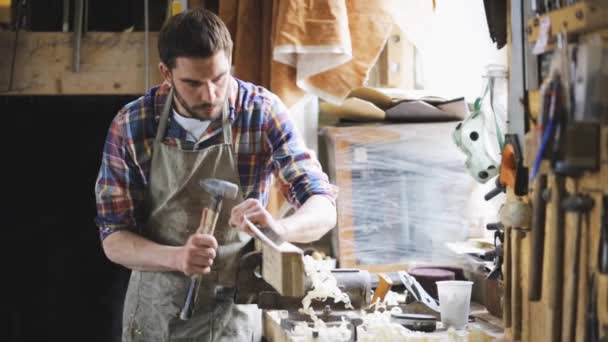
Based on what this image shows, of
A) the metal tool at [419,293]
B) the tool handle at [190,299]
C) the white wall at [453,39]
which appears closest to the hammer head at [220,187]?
the tool handle at [190,299]

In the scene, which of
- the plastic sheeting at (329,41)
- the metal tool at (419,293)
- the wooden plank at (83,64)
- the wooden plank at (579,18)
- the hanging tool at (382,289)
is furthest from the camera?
the wooden plank at (83,64)

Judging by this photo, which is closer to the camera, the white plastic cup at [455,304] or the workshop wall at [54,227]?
the white plastic cup at [455,304]

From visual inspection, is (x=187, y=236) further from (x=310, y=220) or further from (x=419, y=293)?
(x=419, y=293)

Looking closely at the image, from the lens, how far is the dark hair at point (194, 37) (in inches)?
111

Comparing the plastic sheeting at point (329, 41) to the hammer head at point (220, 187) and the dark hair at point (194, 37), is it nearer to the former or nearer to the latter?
the dark hair at point (194, 37)

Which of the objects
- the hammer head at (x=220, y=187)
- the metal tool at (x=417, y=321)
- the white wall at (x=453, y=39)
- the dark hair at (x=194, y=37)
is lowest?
the metal tool at (x=417, y=321)

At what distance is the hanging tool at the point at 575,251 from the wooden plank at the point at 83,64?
2.81 m

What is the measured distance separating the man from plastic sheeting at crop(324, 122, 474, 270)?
3.15 ft

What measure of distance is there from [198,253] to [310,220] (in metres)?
0.40

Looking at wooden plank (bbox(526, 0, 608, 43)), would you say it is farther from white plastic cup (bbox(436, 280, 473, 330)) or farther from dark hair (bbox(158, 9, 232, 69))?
white plastic cup (bbox(436, 280, 473, 330))

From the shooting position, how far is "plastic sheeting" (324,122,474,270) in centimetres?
412

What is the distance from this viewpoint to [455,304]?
322cm

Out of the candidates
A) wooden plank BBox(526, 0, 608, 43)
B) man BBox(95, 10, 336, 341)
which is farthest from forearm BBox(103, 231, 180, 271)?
wooden plank BBox(526, 0, 608, 43)

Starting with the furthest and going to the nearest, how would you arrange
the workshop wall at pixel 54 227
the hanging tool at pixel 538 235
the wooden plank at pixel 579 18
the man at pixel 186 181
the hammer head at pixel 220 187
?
the workshop wall at pixel 54 227, the man at pixel 186 181, the hammer head at pixel 220 187, the hanging tool at pixel 538 235, the wooden plank at pixel 579 18
